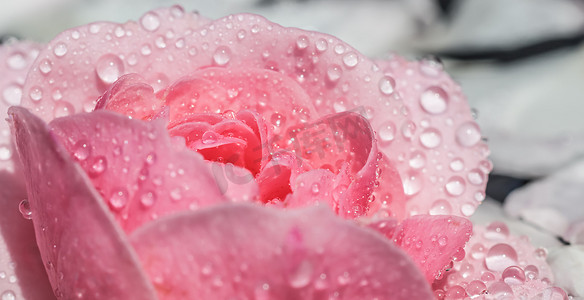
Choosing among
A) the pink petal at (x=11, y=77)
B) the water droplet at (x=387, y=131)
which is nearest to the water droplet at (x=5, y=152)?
the pink petal at (x=11, y=77)

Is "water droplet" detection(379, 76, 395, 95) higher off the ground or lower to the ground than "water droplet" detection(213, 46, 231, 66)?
lower

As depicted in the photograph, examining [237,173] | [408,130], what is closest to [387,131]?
[408,130]

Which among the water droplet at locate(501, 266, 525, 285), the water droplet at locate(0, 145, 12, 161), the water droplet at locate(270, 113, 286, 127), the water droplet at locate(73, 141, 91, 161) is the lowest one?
the water droplet at locate(501, 266, 525, 285)

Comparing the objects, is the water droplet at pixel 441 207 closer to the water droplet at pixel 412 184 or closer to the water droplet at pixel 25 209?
the water droplet at pixel 412 184

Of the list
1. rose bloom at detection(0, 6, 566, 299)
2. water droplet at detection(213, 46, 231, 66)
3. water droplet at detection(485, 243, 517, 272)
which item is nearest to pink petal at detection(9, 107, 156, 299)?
rose bloom at detection(0, 6, 566, 299)

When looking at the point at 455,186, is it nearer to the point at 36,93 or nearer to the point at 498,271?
the point at 498,271

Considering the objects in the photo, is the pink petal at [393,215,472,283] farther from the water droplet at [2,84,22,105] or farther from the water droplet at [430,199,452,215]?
the water droplet at [2,84,22,105]

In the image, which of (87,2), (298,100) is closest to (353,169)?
(298,100)
